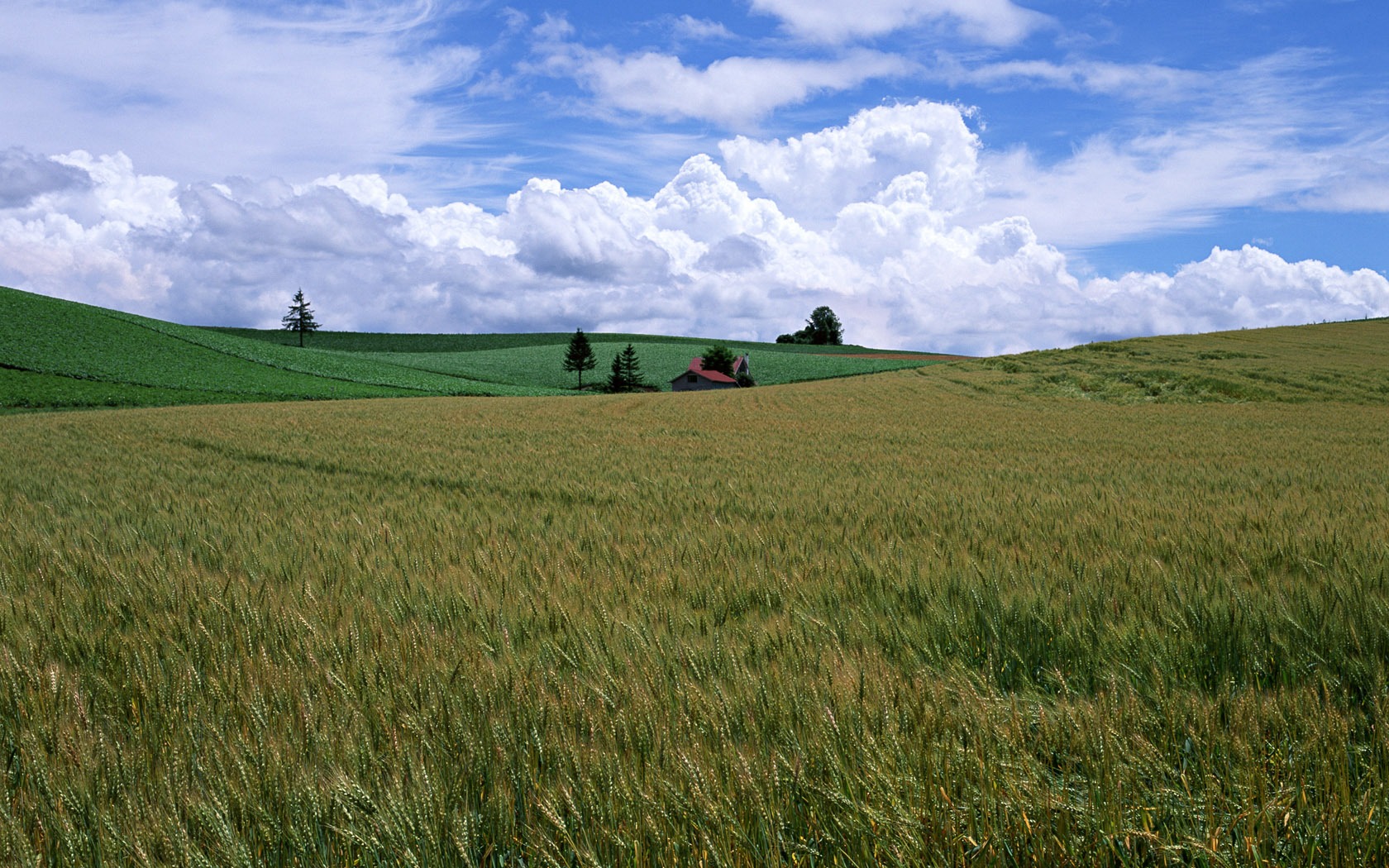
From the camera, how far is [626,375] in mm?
79375

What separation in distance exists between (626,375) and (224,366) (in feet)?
123

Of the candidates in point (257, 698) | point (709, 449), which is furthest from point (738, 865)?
point (709, 449)

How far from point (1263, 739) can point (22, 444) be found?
1776 centimetres

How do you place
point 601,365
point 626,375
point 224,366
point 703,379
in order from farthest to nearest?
1. point 601,365
2. point 626,375
3. point 703,379
4. point 224,366

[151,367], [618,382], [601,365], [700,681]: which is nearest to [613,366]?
[618,382]

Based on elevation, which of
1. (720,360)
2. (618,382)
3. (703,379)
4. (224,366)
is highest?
(720,360)

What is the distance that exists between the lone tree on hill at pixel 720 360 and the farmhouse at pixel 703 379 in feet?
1.56

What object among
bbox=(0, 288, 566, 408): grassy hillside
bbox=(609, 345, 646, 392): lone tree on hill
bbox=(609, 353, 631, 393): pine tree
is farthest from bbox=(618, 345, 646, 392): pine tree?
bbox=(0, 288, 566, 408): grassy hillside

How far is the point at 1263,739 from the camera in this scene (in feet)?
6.46

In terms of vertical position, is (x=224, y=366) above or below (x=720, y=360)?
below

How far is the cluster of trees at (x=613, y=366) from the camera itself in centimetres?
7644

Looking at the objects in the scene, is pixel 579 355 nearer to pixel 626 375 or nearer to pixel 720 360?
pixel 626 375

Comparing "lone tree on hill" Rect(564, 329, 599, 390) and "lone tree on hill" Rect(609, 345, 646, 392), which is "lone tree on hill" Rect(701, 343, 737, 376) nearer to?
"lone tree on hill" Rect(609, 345, 646, 392)

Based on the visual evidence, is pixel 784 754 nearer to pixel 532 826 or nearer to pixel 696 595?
pixel 532 826
